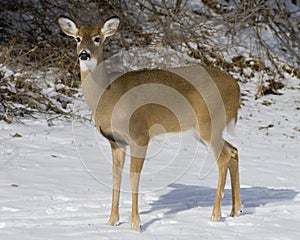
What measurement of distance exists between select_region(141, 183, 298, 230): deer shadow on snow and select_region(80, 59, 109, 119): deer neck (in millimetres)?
1209

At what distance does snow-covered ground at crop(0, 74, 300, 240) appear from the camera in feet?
20.5

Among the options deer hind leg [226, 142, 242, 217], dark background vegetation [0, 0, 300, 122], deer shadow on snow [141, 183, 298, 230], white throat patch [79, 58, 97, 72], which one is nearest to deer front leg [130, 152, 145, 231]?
deer shadow on snow [141, 183, 298, 230]

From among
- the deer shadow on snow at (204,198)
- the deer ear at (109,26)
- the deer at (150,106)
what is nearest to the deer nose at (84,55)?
the deer at (150,106)

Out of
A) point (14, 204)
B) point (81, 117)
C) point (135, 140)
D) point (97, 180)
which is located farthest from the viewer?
point (81, 117)

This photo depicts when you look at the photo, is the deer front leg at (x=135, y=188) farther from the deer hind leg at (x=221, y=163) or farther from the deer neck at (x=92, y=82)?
the deer hind leg at (x=221, y=163)

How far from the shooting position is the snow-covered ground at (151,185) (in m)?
6.23

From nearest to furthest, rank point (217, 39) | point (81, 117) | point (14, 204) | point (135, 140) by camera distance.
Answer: point (135, 140) → point (14, 204) → point (81, 117) → point (217, 39)

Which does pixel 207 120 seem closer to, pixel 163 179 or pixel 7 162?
pixel 163 179

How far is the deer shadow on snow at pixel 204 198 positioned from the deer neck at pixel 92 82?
121 centimetres

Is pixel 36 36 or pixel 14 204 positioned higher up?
pixel 36 36

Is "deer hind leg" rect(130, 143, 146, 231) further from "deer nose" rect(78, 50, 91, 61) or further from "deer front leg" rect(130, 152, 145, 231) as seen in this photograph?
"deer nose" rect(78, 50, 91, 61)

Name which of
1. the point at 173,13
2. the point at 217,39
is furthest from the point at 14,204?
the point at 217,39

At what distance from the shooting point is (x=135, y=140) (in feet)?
20.8

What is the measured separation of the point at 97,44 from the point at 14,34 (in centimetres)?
719
